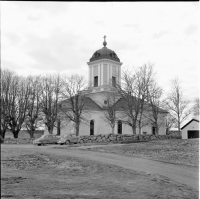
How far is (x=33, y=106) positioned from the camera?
2.38 m

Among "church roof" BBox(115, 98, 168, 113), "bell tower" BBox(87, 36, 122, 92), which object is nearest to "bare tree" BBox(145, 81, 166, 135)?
"church roof" BBox(115, 98, 168, 113)

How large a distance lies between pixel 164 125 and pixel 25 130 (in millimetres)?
26088

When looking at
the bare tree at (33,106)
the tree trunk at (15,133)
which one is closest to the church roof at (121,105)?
the bare tree at (33,106)

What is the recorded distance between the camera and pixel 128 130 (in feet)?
88.3

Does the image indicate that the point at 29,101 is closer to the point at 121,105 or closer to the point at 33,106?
the point at 33,106

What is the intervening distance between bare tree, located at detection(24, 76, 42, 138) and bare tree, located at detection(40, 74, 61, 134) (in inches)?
2.3

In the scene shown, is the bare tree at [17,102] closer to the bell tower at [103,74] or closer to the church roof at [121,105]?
the bell tower at [103,74]

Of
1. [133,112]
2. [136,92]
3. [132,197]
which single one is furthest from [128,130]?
[132,197]

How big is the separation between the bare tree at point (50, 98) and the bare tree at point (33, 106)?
57 millimetres

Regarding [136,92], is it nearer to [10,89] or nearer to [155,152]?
[155,152]

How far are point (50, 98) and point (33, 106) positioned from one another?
0.25 m

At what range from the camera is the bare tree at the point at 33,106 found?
233 cm

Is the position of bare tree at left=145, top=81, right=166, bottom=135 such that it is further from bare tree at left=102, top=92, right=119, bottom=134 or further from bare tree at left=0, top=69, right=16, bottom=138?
bare tree at left=0, top=69, right=16, bottom=138

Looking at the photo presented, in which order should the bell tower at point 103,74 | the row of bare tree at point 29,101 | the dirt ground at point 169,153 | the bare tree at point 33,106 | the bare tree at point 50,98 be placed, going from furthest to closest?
the dirt ground at point 169,153, the bell tower at point 103,74, the bare tree at point 50,98, the bare tree at point 33,106, the row of bare tree at point 29,101
